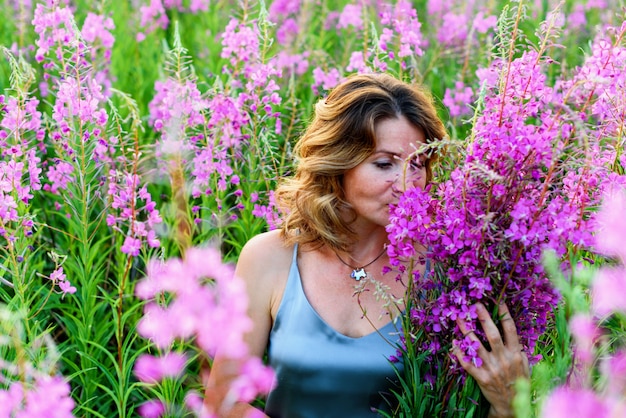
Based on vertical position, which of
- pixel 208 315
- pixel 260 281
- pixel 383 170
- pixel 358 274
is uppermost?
pixel 383 170

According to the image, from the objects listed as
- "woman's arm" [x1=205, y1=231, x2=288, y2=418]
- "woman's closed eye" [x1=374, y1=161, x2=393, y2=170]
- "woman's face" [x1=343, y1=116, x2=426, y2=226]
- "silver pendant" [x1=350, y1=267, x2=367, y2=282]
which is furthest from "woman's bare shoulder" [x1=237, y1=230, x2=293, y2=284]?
"woman's closed eye" [x1=374, y1=161, x2=393, y2=170]

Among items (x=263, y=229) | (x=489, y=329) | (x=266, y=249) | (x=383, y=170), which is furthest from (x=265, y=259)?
(x=489, y=329)

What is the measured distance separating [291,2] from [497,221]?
12.4 ft

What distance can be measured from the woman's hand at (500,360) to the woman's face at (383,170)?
1.83ft

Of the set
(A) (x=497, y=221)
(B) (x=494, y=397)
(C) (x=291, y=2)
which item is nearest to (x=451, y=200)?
(A) (x=497, y=221)

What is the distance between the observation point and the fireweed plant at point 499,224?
5.58 ft

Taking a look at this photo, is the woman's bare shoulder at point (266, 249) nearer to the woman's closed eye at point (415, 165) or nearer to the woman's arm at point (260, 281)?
the woman's arm at point (260, 281)

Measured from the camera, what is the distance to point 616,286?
96 centimetres

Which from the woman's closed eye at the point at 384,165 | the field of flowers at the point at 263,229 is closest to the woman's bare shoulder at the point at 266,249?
the field of flowers at the point at 263,229

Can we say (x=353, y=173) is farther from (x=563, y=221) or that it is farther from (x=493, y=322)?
(x=563, y=221)

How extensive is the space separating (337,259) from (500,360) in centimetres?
85

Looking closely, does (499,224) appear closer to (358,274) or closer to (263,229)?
(358,274)

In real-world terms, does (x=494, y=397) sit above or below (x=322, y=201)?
below

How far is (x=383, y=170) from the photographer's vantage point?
238 centimetres
